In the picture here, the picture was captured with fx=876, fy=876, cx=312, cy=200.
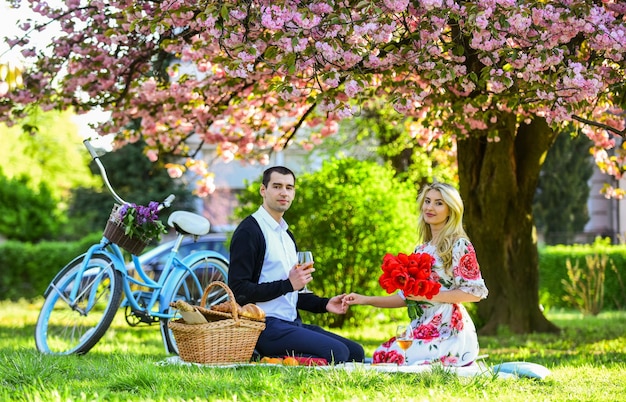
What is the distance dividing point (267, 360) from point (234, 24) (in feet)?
7.55

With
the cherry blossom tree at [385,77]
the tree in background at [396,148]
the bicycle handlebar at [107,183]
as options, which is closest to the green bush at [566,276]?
the tree in background at [396,148]

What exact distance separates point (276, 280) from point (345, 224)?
17.8ft

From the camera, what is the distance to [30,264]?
18062 millimetres

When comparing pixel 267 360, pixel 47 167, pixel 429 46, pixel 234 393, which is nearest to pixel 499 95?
pixel 429 46

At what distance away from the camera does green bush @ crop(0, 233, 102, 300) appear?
18.1 metres

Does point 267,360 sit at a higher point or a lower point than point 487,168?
lower

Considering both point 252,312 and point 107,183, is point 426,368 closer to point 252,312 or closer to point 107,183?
point 252,312

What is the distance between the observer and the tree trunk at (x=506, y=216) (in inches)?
383

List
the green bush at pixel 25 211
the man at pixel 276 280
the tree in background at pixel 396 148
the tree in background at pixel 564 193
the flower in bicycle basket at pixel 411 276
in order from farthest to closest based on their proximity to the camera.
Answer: the tree in background at pixel 564 193 → the green bush at pixel 25 211 → the tree in background at pixel 396 148 → the man at pixel 276 280 → the flower in bicycle basket at pixel 411 276

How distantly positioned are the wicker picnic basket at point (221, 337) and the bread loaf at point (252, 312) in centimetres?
3

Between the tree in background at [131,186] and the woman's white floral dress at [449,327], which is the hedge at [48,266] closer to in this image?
the tree in background at [131,186]

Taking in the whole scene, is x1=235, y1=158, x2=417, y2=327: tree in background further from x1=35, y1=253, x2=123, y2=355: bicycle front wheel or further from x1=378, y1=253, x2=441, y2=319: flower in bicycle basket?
x1=378, y1=253, x2=441, y2=319: flower in bicycle basket

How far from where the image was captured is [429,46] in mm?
6180

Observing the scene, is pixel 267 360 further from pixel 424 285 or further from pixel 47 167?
pixel 47 167
